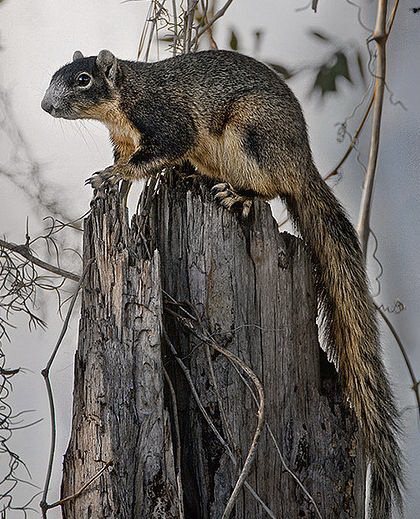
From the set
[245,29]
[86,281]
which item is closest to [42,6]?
[245,29]

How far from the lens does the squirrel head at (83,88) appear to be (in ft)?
6.32

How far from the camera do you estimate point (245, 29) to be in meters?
2.90

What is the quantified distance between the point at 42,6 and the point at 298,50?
763 mm

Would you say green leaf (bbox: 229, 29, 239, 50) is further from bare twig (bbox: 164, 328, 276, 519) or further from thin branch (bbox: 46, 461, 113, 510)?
thin branch (bbox: 46, 461, 113, 510)

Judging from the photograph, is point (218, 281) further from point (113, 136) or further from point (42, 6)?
point (42, 6)

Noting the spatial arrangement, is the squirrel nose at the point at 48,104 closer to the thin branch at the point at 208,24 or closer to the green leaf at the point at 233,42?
the thin branch at the point at 208,24

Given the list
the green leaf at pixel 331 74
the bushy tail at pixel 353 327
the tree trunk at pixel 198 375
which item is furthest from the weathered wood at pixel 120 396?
the green leaf at pixel 331 74

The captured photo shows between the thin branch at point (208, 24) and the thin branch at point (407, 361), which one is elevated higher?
the thin branch at point (208, 24)

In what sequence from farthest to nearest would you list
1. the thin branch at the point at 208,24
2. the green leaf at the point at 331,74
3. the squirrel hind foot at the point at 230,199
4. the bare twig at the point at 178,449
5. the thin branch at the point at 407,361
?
the green leaf at the point at 331,74 < the thin branch at the point at 407,361 < the thin branch at the point at 208,24 < the squirrel hind foot at the point at 230,199 < the bare twig at the point at 178,449

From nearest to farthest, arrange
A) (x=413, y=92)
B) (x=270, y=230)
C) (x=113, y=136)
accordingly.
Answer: (x=270, y=230)
(x=113, y=136)
(x=413, y=92)

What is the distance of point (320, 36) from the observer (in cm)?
278

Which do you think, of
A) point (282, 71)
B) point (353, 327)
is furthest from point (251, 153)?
point (282, 71)

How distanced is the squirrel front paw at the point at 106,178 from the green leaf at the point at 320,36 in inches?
42.3

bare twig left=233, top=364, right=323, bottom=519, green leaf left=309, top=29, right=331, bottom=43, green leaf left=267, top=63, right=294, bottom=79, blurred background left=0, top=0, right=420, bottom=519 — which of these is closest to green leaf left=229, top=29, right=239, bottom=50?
blurred background left=0, top=0, right=420, bottom=519
